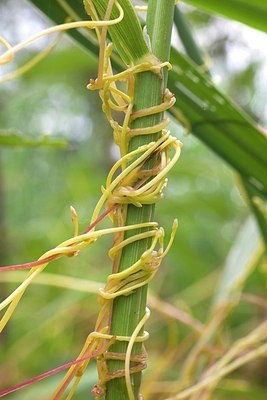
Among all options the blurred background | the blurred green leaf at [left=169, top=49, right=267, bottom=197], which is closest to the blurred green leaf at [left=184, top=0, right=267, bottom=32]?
the blurred green leaf at [left=169, top=49, right=267, bottom=197]

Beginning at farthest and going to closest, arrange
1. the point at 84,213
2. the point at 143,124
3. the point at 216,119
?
the point at 84,213
the point at 216,119
the point at 143,124

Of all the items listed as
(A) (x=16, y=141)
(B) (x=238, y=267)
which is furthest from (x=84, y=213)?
(A) (x=16, y=141)

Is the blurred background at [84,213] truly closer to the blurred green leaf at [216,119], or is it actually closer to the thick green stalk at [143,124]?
the blurred green leaf at [216,119]

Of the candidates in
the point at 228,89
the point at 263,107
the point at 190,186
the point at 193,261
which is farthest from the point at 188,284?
the point at 228,89

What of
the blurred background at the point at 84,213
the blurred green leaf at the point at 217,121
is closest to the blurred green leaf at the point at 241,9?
the blurred green leaf at the point at 217,121

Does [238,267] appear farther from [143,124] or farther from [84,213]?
[84,213]

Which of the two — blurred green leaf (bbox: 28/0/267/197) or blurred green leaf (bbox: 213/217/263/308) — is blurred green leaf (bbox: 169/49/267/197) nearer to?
blurred green leaf (bbox: 28/0/267/197)

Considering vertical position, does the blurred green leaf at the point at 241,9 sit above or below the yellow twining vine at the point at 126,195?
above

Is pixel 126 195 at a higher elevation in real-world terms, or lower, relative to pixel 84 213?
lower
